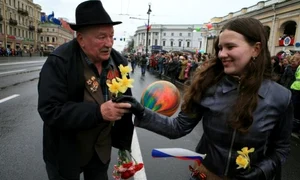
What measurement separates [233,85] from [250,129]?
0.30 meters

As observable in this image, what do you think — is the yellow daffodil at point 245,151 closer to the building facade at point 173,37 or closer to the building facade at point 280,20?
the building facade at point 280,20

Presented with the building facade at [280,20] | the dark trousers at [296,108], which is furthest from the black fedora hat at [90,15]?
the building facade at [280,20]

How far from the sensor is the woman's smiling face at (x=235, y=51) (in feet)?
4.89

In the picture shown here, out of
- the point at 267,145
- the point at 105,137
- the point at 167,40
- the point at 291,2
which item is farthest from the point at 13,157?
the point at 167,40

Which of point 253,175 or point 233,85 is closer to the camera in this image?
point 253,175

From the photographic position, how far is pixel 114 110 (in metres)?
1.48

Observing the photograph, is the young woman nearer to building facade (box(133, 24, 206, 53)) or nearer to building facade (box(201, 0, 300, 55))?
building facade (box(201, 0, 300, 55))

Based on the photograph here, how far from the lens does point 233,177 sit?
5.14 feet

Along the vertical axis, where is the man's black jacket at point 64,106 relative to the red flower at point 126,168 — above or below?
above

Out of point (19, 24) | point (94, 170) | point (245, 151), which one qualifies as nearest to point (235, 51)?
point (245, 151)

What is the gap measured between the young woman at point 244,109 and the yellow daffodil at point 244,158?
0.08m

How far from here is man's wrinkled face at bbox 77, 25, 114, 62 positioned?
183 cm

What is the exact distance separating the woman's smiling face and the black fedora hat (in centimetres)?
87

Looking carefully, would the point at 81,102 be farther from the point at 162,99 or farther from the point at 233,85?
the point at 162,99
